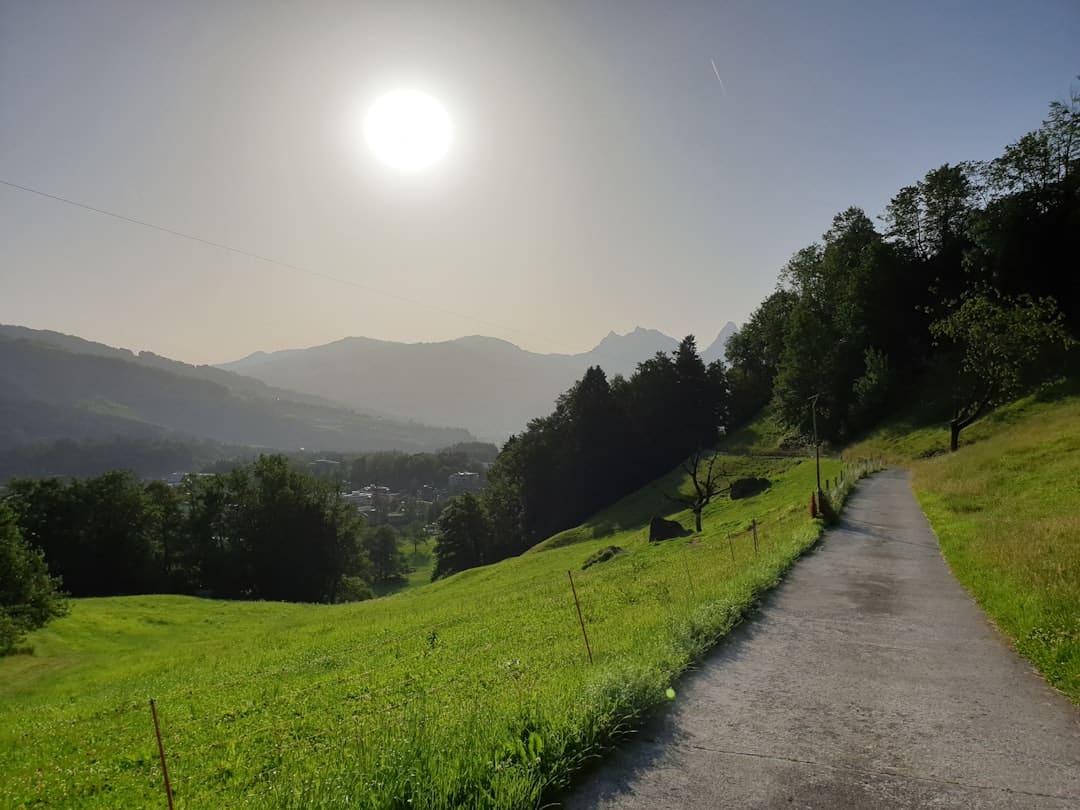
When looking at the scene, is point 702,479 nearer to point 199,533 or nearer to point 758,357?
point 758,357

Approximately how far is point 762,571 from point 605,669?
32.6ft

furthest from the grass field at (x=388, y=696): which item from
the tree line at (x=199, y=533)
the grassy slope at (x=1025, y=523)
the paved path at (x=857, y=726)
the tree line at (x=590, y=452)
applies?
the tree line at (x=590, y=452)

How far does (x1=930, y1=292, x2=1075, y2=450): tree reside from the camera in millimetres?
52531

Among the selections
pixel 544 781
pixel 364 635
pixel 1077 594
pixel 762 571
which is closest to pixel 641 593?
pixel 762 571

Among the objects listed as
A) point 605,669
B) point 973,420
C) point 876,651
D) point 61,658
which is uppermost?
point 973,420

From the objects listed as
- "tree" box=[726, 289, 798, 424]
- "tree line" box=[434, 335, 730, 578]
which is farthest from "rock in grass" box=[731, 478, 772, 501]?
"tree" box=[726, 289, 798, 424]

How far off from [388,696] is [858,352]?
80.2m

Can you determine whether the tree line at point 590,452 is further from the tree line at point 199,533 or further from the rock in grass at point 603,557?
the rock in grass at point 603,557

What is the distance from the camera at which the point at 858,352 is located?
78438 mm

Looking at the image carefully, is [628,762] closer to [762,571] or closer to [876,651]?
[876,651]

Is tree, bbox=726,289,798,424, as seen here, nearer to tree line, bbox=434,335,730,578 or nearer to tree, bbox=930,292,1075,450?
tree line, bbox=434,335,730,578

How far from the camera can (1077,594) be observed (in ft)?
39.7

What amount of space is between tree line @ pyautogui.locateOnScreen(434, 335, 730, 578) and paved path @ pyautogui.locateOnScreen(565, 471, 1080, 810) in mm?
85681

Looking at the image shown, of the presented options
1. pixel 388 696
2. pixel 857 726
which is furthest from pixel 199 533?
pixel 857 726
